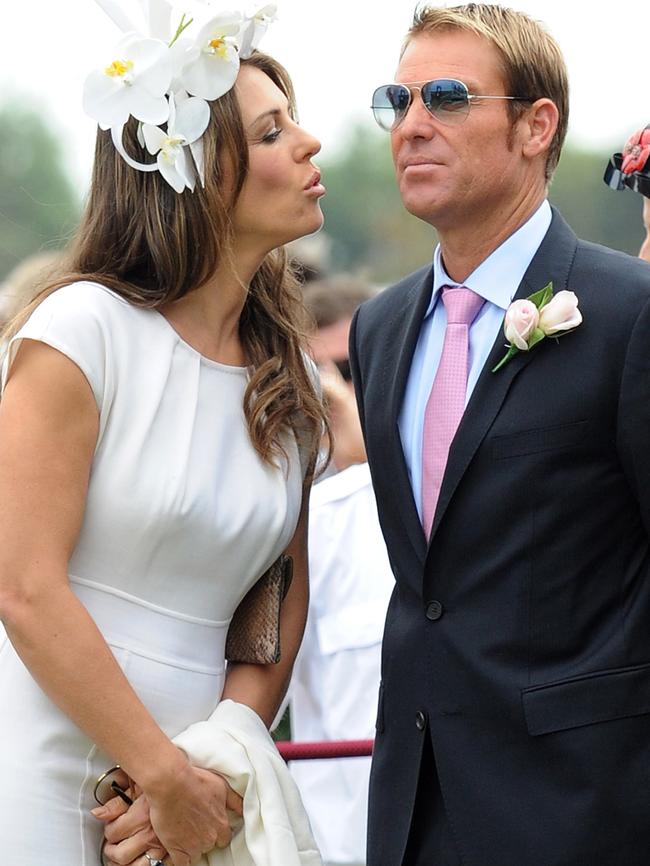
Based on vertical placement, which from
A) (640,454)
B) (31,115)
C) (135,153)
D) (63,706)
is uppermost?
(135,153)

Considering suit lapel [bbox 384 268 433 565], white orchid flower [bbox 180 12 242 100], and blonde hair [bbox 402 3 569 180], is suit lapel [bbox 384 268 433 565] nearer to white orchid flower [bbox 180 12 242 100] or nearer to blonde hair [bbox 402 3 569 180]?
blonde hair [bbox 402 3 569 180]

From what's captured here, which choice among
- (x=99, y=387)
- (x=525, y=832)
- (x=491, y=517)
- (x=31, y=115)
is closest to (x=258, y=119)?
(x=99, y=387)

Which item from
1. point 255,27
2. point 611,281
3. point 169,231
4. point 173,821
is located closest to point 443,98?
point 255,27

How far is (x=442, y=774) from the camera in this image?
3.46 metres

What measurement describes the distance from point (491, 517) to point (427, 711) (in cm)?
50

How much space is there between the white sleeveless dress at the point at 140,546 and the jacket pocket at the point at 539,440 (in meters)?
0.57

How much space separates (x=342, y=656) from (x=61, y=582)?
193 centimetres

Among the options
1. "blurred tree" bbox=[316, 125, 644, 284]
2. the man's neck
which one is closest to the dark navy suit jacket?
the man's neck

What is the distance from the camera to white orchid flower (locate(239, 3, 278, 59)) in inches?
140

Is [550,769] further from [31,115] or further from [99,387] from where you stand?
[31,115]

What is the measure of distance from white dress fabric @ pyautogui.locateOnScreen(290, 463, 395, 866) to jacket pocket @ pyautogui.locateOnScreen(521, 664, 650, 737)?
1.69 metres

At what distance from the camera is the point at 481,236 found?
365 centimetres

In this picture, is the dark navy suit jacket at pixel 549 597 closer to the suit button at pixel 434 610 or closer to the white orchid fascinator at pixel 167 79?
the suit button at pixel 434 610

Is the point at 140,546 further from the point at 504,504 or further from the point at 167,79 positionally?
the point at 167,79
